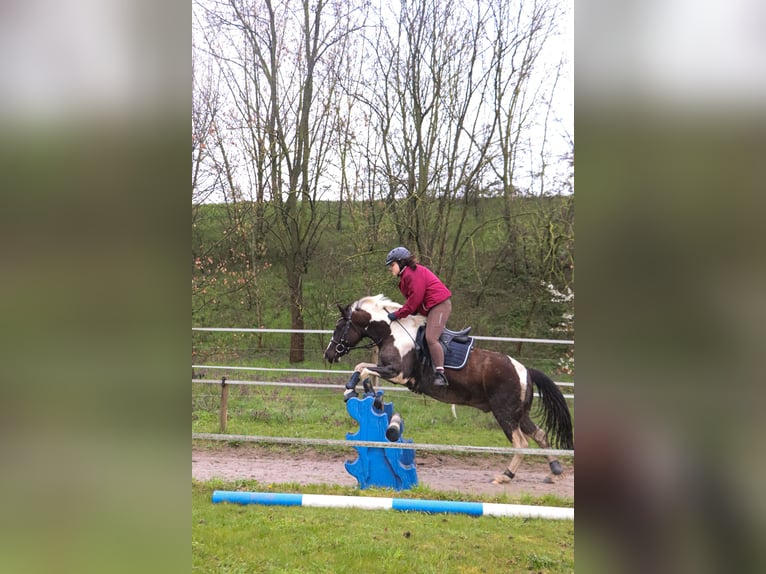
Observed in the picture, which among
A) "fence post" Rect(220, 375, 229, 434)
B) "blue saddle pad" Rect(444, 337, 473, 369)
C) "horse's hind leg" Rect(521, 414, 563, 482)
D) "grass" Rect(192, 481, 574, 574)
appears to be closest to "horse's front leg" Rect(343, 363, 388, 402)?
"blue saddle pad" Rect(444, 337, 473, 369)

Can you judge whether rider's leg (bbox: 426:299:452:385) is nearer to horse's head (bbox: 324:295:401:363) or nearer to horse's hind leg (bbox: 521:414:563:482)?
horse's head (bbox: 324:295:401:363)

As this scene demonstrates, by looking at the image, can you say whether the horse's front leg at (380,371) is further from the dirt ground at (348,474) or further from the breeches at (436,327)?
the dirt ground at (348,474)

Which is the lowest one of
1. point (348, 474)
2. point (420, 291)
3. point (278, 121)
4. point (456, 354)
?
point (348, 474)

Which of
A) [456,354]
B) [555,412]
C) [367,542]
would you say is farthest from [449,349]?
[367,542]

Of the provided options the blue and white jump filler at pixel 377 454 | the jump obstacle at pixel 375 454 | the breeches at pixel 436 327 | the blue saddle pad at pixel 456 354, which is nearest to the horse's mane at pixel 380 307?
Result: the breeches at pixel 436 327

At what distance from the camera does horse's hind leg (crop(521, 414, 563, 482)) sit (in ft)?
11.3

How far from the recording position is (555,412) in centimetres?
339

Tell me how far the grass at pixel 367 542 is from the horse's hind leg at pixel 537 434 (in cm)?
41

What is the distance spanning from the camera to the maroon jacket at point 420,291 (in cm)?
334

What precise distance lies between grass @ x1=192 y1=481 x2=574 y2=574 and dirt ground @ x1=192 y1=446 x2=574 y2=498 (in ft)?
1.45

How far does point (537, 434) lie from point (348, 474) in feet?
4.51

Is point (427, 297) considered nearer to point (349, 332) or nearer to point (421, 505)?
point (349, 332)

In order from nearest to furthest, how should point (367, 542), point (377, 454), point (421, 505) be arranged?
1. point (367, 542)
2. point (421, 505)
3. point (377, 454)
